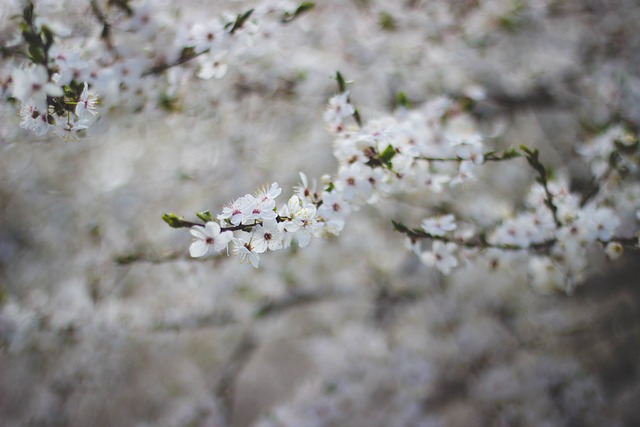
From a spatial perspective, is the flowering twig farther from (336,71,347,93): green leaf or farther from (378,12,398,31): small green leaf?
(378,12,398,31): small green leaf

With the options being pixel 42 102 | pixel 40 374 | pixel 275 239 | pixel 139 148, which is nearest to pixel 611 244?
pixel 275 239

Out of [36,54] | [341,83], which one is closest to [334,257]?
[341,83]

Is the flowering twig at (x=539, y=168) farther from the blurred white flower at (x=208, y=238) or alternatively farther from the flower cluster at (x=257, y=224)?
the blurred white flower at (x=208, y=238)

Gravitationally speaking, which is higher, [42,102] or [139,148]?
[42,102]

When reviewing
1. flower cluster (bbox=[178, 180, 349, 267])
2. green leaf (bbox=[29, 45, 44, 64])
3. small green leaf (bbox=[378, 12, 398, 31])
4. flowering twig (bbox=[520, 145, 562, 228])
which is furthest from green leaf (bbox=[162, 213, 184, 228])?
small green leaf (bbox=[378, 12, 398, 31])

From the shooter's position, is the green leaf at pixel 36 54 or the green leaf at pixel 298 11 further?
the green leaf at pixel 298 11

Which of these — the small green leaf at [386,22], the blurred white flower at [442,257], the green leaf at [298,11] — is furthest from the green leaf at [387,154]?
the small green leaf at [386,22]

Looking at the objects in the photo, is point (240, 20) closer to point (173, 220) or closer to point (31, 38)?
point (31, 38)

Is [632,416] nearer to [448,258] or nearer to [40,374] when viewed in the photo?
[448,258]
